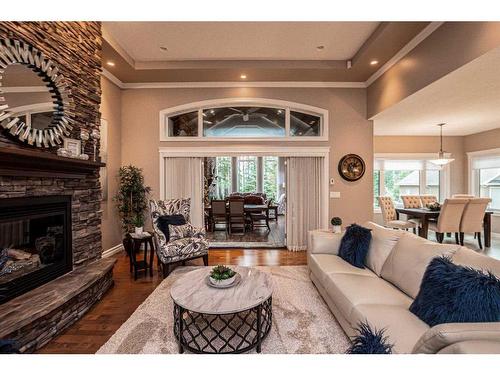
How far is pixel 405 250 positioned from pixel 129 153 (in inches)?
196

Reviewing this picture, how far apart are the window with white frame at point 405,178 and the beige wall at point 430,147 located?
295 mm

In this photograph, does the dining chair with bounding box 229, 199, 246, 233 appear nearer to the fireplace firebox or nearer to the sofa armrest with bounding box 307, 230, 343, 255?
the sofa armrest with bounding box 307, 230, 343, 255

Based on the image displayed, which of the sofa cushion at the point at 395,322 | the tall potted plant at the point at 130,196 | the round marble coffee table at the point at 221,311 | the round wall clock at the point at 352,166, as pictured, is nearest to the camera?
the sofa cushion at the point at 395,322

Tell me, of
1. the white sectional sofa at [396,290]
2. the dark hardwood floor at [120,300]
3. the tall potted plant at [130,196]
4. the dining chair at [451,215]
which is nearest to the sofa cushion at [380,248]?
the white sectional sofa at [396,290]

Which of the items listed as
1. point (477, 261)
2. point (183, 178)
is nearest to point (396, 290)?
point (477, 261)

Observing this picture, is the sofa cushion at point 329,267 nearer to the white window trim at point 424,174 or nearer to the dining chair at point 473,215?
the dining chair at point 473,215

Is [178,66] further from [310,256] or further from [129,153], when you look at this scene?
[310,256]

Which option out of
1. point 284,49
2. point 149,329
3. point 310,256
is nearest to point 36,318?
point 149,329

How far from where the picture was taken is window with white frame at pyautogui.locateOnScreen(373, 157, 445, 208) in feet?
24.4

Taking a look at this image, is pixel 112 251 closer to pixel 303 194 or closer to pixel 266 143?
pixel 266 143

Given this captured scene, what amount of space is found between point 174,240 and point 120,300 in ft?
3.65

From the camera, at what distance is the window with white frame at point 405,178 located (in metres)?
7.44
